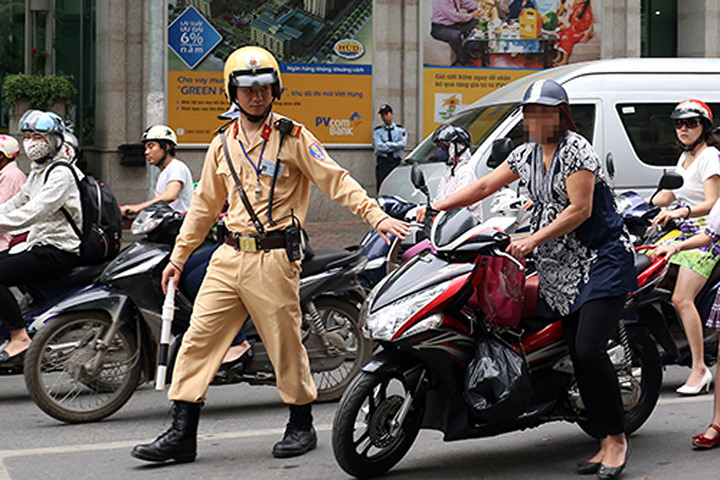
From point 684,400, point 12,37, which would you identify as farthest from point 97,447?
point 12,37

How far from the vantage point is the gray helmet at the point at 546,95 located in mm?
4789

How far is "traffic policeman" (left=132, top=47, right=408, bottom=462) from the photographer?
525 cm

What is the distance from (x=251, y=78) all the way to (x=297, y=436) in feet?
5.73

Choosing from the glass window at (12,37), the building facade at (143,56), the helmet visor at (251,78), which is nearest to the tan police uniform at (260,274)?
the helmet visor at (251,78)

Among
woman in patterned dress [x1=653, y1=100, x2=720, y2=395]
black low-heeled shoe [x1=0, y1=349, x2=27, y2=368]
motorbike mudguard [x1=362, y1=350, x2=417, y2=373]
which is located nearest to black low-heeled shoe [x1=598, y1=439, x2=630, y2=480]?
motorbike mudguard [x1=362, y1=350, x2=417, y2=373]

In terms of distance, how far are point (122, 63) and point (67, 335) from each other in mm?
10660

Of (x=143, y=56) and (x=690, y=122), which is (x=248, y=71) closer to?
(x=690, y=122)

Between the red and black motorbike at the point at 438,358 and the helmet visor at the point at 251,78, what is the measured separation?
3.53ft

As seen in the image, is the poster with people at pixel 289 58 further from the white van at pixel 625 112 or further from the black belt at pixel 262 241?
the black belt at pixel 262 241

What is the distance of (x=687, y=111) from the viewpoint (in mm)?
6922

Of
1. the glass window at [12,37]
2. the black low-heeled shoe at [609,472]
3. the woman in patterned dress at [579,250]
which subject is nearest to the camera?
the woman in patterned dress at [579,250]

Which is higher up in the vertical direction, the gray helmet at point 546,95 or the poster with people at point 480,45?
the poster with people at point 480,45

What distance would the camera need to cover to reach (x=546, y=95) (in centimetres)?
480

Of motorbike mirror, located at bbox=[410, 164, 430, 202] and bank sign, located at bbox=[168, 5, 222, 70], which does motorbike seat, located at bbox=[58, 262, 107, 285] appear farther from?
bank sign, located at bbox=[168, 5, 222, 70]
